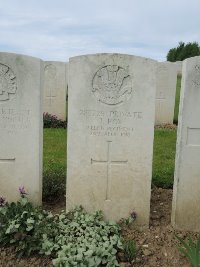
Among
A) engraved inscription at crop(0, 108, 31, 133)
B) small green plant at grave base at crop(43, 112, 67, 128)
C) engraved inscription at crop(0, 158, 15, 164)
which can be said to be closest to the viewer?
engraved inscription at crop(0, 108, 31, 133)

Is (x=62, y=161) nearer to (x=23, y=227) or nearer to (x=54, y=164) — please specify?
(x=54, y=164)

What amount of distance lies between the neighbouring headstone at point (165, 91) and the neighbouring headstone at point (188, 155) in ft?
25.0

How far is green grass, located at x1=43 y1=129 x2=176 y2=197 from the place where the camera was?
211 inches

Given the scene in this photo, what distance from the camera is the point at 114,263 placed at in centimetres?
369

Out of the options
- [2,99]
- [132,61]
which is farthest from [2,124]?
[132,61]

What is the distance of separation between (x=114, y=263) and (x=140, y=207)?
3.20 ft

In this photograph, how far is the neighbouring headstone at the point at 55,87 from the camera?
11289mm

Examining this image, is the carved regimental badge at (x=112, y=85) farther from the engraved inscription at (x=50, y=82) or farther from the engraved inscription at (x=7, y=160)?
the engraved inscription at (x=50, y=82)

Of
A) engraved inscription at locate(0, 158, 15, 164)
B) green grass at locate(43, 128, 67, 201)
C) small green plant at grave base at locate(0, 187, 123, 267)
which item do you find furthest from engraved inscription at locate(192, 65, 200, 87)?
green grass at locate(43, 128, 67, 201)

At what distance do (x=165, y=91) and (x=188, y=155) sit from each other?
772 centimetres


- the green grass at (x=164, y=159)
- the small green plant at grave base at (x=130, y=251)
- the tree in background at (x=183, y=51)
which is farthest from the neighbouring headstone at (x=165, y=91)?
the tree in background at (x=183, y=51)

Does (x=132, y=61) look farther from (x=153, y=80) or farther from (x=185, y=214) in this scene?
(x=185, y=214)

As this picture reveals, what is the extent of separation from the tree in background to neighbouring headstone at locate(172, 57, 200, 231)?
137ft

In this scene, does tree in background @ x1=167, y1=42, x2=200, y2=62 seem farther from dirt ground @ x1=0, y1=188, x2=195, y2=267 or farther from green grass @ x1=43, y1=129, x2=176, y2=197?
dirt ground @ x1=0, y1=188, x2=195, y2=267
